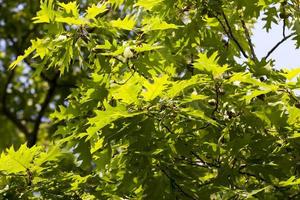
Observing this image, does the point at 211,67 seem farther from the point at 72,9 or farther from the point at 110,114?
the point at 72,9

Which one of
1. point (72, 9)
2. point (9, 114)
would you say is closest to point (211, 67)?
point (72, 9)

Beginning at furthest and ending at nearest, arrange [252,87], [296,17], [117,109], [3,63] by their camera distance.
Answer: [3,63] < [296,17] < [252,87] < [117,109]

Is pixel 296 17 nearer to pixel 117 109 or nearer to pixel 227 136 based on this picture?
pixel 227 136

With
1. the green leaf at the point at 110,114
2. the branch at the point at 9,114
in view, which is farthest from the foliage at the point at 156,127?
the branch at the point at 9,114

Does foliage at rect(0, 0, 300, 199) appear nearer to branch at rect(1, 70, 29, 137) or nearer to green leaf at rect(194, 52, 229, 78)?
green leaf at rect(194, 52, 229, 78)

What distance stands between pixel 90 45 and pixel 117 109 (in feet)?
2.32

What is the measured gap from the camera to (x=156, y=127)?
339 centimetres

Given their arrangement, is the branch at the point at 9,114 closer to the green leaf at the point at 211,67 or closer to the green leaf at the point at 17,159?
the green leaf at the point at 17,159

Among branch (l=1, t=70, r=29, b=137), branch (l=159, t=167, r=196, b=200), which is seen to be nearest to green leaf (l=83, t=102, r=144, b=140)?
branch (l=159, t=167, r=196, b=200)

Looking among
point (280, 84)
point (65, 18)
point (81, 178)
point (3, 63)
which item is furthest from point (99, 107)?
point (3, 63)

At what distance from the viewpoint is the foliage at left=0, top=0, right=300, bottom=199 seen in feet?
10.5

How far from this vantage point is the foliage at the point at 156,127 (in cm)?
319

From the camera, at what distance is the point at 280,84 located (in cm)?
330

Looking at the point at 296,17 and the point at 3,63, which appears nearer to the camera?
the point at 296,17
